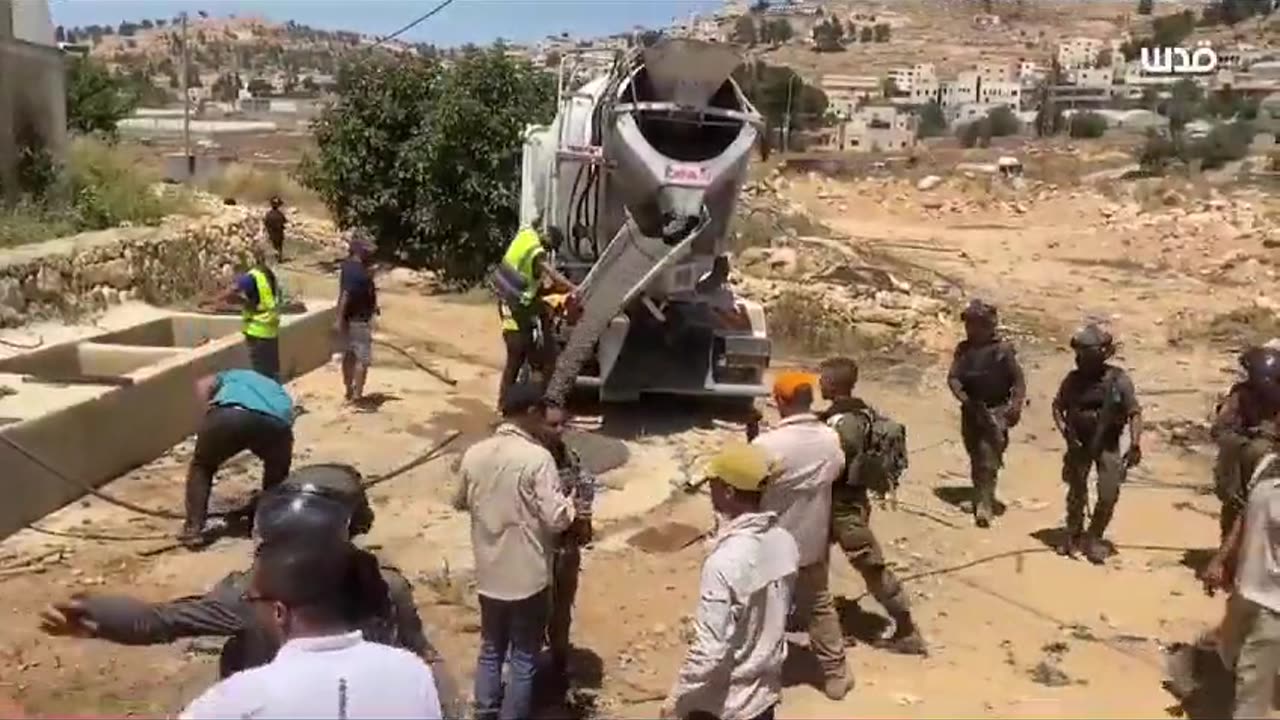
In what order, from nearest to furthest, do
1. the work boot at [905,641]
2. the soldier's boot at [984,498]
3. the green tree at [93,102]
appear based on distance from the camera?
the work boot at [905,641] → the soldier's boot at [984,498] → the green tree at [93,102]

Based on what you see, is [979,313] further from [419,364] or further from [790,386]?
[419,364]

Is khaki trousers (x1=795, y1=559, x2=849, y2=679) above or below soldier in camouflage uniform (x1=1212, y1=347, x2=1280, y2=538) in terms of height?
below

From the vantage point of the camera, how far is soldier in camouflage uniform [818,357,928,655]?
6.68 m

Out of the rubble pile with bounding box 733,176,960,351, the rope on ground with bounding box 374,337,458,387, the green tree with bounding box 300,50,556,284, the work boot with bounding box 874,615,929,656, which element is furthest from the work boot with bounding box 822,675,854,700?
the green tree with bounding box 300,50,556,284

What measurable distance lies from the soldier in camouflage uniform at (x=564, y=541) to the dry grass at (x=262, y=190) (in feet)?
76.6

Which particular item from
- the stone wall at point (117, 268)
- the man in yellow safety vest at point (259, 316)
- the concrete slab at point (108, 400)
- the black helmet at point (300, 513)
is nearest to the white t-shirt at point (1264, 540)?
the black helmet at point (300, 513)

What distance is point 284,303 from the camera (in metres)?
13.5

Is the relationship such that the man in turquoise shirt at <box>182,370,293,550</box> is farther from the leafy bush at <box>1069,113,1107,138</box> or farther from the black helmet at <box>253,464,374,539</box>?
the leafy bush at <box>1069,113,1107,138</box>

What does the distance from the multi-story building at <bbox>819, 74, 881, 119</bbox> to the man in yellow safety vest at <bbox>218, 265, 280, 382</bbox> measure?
76914 millimetres

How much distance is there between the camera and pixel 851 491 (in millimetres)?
6742

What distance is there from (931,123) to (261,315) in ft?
257

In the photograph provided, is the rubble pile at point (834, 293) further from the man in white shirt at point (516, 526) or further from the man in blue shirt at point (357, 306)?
the man in white shirt at point (516, 526)

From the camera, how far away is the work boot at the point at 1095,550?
8758 millimetres

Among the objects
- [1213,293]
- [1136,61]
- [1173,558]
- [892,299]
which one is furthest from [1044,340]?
[1136,61]
